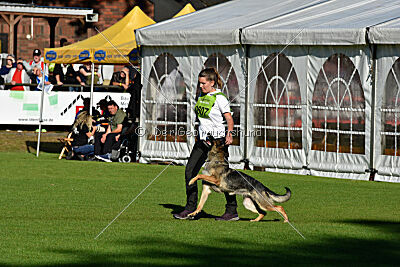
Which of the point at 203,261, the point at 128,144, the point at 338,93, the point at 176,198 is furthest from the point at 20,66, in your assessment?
the point at 203,261

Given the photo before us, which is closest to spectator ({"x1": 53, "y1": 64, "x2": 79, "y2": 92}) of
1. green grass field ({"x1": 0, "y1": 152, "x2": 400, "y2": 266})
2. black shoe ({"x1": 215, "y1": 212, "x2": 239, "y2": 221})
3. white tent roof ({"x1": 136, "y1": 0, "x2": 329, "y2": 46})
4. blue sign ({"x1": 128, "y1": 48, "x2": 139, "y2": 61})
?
blue sign ({"x1": 128, "y1": 48, "x2": 139, "y2": 61})

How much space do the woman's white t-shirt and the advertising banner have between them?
1556 cm

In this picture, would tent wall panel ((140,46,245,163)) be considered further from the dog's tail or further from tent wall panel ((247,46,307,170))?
the dog's tail

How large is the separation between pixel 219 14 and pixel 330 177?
4.96 m

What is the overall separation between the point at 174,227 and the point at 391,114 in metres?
7.25

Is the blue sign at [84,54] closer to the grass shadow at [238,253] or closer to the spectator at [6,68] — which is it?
the spectator at [6,68]

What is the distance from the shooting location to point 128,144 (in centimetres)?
2073

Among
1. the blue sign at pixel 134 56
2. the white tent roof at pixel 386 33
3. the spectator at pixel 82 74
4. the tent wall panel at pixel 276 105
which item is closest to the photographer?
the white tent roof at pixel 386 33

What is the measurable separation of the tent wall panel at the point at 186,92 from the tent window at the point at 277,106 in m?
0.39

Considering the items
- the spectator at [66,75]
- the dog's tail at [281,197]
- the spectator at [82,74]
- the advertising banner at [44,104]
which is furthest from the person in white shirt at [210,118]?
the spectator at [82,74]

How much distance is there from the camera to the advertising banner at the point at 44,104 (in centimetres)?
2639

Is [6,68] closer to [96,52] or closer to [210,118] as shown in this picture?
[96,52]

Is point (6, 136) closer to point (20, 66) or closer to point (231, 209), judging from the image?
point (20, 66)

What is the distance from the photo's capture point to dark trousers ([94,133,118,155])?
67.4 feet
